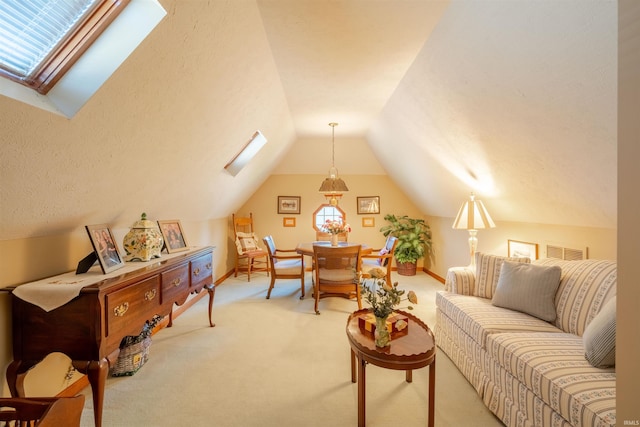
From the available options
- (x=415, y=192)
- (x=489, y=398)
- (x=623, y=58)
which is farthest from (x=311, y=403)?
(x=415, y=192)

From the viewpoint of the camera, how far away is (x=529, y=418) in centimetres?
147

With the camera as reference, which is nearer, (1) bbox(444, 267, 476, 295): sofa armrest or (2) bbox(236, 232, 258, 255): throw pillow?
(1) bbox(444, 267, 476, 295): sofa armrest

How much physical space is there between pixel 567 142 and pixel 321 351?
261 cm

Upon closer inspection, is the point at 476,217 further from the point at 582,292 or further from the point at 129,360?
the point at 129,360

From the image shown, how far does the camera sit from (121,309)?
163 centimetres

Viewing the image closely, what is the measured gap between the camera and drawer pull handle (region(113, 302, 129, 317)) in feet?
5.18

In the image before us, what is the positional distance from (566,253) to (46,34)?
Result: 4.16m

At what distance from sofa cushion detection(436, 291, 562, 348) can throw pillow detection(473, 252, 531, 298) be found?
0.28 ft

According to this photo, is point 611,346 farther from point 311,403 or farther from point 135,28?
point 135,28

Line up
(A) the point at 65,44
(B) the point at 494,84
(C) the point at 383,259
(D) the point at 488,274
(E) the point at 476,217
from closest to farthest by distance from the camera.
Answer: (A) the point at 65,44
(B) the point at 494,84
(D) the point at 488,274
(E) the point at 476,217
(C) the point at 383,259

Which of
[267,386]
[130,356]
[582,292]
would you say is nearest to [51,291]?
[130,356]

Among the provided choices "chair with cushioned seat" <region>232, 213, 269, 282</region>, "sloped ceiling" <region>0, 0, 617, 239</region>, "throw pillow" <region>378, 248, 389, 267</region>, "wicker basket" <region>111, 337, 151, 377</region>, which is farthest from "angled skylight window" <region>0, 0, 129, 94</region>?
"chair with cushioned seat" <region>232, 213, 269, 282</region>

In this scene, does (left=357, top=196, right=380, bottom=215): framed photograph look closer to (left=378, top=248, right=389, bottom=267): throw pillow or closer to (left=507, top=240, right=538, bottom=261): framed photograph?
(left=378, top=248, right=389, bottom=267): throw pillow

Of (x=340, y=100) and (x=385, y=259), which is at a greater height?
(x=340, y=100)
